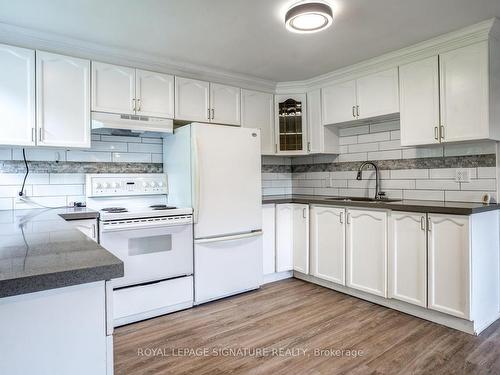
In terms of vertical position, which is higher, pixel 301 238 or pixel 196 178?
pixel 196 178

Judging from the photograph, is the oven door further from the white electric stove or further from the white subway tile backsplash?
the white subway tile backsplash

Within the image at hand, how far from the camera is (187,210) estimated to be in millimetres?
2805

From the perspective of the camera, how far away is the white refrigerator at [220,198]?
284cm

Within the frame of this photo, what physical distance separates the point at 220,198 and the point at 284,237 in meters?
0.97

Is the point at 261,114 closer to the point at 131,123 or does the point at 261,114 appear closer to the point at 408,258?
the point at 131,123

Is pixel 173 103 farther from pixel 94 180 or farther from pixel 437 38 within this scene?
pixel 437 38

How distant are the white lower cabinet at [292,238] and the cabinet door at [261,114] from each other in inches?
27.9

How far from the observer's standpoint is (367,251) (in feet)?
9.34

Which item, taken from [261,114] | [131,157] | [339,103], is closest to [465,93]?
[339,103]

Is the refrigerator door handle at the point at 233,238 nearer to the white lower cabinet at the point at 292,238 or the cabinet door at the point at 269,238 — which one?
the cabinet door at the point at 269,238

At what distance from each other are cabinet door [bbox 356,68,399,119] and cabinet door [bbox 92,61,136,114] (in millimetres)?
2115

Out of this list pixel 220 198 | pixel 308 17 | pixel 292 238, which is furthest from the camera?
pixel 292 238

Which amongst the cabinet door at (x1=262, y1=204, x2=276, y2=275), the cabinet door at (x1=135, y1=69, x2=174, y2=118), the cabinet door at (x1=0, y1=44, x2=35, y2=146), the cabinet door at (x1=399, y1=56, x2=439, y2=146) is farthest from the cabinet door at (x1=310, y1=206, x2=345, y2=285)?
the cabinet door at (x1=0, y1=44, x2=35, y2=146)

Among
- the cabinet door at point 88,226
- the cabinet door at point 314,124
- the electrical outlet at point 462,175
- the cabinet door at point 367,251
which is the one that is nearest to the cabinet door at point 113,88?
the cabinet door at point 88,226
